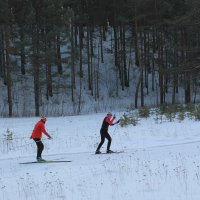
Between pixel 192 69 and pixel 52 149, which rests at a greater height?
pixel 192 69

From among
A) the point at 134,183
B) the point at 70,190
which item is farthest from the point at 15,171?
the point at 134,183

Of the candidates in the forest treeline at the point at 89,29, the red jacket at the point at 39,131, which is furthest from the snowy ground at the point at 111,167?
the forest treeline at the point at 89,29

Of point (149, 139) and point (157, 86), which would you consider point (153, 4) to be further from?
point (149, 139)

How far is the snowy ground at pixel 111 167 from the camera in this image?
950 cm

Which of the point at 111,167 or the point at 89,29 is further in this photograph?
the point at 89,29

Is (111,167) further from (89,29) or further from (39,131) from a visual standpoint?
(89,29)

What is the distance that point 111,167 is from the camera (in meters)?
12.5

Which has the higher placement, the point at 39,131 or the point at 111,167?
the point at 39,131

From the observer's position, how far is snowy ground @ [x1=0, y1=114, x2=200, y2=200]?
9.50 meters

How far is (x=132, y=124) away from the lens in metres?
23.7

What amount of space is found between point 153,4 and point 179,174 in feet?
94.8

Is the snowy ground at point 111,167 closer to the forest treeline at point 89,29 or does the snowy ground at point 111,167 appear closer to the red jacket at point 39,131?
the red jacket at point 39,131

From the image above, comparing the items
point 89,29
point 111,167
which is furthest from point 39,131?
point 89,29

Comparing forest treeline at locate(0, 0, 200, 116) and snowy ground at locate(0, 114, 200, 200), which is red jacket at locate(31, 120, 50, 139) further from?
forest treeline at locate(0, 0, 200, 116)
